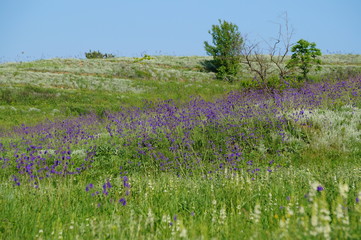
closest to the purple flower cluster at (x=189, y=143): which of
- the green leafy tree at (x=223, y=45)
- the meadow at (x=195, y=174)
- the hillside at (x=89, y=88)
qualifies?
the meadow at (x=195, y=174)

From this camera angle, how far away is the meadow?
3.00 m

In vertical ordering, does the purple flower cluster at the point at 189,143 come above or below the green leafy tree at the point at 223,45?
below

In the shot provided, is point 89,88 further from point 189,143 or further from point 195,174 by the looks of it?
point 195,174

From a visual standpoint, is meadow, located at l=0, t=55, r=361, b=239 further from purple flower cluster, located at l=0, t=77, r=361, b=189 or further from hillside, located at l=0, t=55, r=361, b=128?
hillside, located at l=0, t=55, r=361, b=128

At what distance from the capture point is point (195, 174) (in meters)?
6.72

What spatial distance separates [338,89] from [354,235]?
1232cm

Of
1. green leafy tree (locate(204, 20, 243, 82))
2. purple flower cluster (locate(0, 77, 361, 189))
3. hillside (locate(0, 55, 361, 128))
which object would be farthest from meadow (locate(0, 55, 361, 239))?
green leafy tree (locate(204, 20, 243, 82))

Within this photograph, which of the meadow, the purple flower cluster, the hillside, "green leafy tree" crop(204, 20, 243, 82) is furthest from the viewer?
"green leafy tree" crop(204, 20, 243, 82)

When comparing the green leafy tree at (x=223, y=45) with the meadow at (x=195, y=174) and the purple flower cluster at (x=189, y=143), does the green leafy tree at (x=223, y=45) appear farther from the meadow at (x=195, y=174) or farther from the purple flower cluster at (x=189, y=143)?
the purple flower cluster at (x=189, y=143)

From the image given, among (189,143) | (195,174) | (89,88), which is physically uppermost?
(89,88)

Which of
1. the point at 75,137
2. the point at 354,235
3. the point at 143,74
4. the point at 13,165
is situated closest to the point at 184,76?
the point at 143,74

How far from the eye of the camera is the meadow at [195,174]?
300 centimetres

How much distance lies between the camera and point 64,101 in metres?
23.5

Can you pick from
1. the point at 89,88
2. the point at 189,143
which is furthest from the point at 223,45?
the point at 189,143
